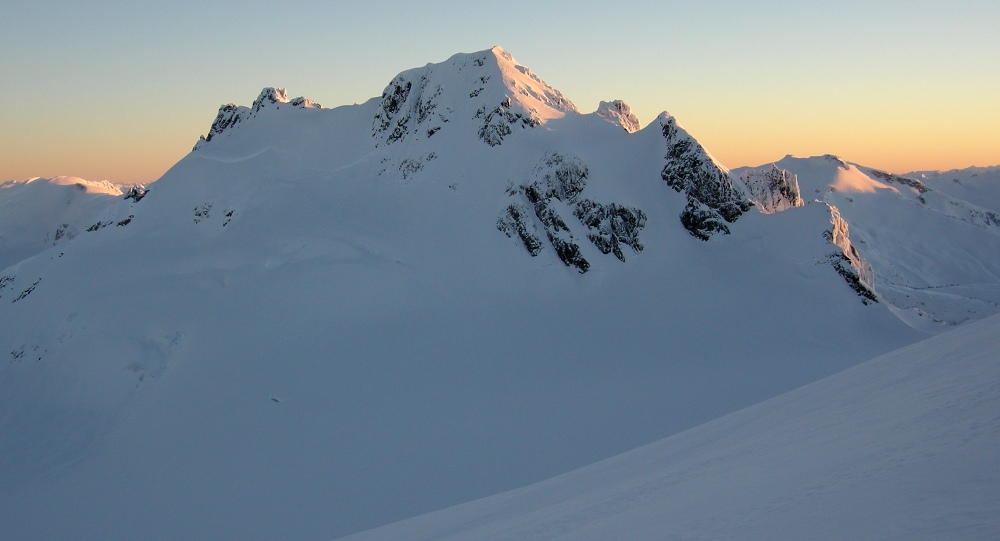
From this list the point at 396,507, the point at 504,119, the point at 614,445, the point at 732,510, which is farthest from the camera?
the point at 504,119

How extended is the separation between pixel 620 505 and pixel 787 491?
3119mm

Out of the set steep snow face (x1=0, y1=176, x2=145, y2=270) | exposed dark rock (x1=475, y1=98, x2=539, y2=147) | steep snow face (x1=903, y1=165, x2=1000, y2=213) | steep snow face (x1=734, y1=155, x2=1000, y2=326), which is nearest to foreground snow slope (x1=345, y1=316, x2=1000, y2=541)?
exposed dark rock (x1=475, y1=98, x2=539, y2=147)

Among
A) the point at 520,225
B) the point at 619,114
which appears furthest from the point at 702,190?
the point at 520,225

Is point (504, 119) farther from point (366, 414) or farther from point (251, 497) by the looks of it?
point (251, 497)

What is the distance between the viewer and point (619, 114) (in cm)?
5153

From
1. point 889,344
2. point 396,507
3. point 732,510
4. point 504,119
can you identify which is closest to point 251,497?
point 396,507

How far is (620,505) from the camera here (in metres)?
9.98

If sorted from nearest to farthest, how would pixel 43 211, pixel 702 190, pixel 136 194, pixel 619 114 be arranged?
1. pixel 702 190
2. pixel 136 194
3. pixel 619 114
4. pixel 43 211

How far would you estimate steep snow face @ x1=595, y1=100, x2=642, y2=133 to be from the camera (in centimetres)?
5019

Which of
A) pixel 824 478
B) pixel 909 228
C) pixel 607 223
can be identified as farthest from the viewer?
pixel 909 228

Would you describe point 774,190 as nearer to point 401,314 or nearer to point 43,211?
point 401,314

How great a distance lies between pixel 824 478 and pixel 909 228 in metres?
106

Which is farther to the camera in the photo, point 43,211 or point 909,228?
point 43,211

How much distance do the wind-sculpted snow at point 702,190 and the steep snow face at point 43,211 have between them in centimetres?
7807
